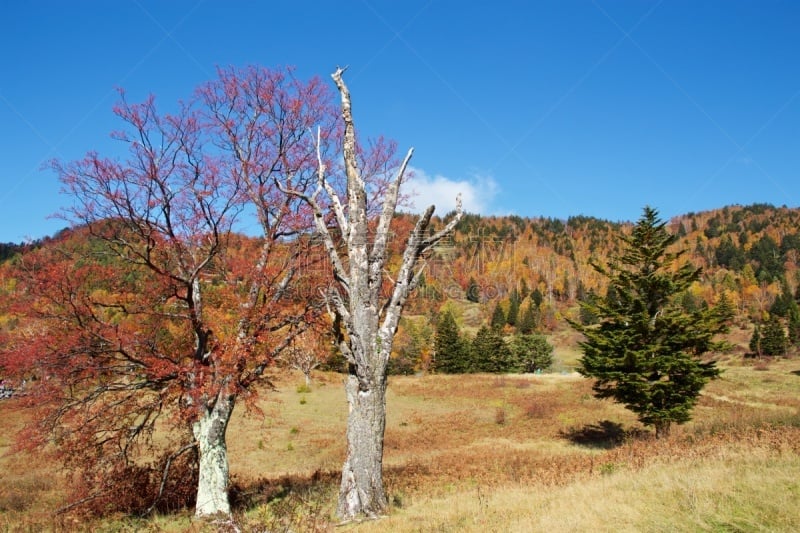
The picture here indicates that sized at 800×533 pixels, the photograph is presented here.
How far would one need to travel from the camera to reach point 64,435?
11484mm

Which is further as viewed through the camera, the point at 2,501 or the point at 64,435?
the point at 2,501

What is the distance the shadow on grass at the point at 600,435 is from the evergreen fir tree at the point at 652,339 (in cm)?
289

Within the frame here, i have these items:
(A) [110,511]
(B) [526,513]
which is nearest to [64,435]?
(A) [110,511]

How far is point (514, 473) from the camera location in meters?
14.9

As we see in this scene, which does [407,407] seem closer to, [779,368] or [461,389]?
[461,389]

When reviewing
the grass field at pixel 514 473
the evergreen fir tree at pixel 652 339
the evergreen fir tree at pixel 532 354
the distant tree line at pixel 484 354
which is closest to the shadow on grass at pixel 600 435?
the grass field at pixel 514 473

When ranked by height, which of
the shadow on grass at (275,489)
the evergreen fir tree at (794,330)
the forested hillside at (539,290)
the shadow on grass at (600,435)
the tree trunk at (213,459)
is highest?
the forested hillside at (539,290)

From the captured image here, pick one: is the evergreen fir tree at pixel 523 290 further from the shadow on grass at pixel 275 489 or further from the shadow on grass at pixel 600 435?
the shadow on grass at pixel 275 489

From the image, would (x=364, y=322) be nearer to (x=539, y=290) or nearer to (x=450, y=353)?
(x=450, y=353)

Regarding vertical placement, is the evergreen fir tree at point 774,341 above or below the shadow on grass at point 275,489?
above

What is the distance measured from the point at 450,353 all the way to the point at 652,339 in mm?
50474

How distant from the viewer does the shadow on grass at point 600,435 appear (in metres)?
26.3

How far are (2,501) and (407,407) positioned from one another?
95.6 feet

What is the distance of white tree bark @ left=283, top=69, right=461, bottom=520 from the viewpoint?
9570 millimetres
